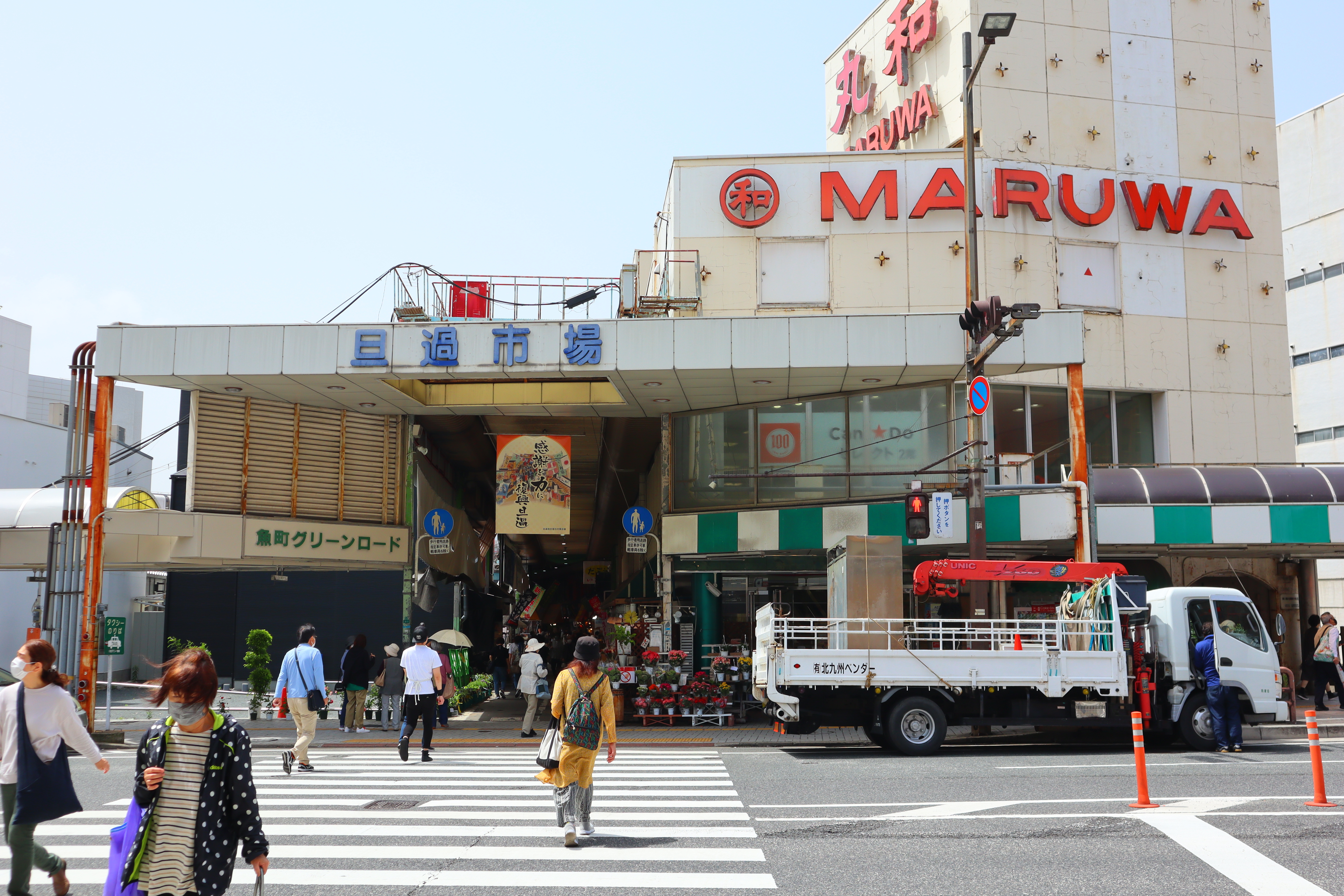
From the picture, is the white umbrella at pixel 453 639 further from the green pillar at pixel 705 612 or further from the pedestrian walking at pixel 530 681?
the green pillar at pixel 705 612

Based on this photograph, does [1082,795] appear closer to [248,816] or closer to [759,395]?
[248,816]

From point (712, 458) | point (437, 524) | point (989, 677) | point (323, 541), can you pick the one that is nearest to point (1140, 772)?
point (989, 677)

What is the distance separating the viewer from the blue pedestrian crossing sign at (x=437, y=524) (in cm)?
2367

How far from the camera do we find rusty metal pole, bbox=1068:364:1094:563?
19797mm

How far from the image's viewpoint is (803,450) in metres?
21.8

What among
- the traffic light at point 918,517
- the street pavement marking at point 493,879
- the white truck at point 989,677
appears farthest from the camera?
the traffic light at point 918,517

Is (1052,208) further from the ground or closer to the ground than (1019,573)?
further from the ground

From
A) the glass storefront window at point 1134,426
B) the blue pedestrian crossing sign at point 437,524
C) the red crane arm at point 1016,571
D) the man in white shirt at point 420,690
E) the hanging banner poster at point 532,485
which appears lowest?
the man in white shirt at point 420,690

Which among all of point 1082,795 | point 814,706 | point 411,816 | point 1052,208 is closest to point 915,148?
point 1052,208

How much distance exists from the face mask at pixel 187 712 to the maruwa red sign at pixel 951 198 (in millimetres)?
22097

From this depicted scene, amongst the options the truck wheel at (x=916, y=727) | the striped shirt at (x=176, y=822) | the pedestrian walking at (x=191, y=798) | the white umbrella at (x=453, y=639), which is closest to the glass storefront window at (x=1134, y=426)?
the truck wheel at (x=916, y=727)

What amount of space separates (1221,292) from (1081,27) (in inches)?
298

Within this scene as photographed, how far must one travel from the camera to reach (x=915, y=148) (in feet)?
92.6

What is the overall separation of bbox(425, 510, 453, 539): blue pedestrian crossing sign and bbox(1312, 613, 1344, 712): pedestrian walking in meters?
18.0
